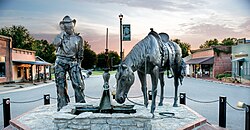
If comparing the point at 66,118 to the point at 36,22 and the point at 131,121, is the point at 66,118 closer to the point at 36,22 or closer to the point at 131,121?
the point at 131,121

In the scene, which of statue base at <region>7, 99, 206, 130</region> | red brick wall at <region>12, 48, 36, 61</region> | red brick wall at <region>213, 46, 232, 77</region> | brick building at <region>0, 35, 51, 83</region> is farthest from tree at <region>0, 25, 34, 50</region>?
statue base at <region>7, 99, 206, 130</region>

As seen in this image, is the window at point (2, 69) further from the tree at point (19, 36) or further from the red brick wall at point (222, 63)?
the red brick wall at point (222, 63)

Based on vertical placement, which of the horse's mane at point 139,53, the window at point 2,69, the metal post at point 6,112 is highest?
the horse's mane at point 139,53

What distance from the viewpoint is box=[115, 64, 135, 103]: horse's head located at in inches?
157

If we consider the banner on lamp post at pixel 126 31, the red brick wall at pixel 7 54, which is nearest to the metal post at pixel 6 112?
the banner on lamp post at pixel 126 31

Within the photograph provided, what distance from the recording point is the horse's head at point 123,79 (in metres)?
4.00

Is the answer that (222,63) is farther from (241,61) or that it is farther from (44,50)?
(44,50)

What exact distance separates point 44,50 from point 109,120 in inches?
1369

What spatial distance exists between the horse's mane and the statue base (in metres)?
0.86

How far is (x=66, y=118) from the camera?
353 cm

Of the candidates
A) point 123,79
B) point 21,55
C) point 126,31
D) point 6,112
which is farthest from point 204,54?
point 6,112

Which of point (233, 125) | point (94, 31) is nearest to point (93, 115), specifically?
point (233, 125)

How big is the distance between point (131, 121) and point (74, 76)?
223 cm

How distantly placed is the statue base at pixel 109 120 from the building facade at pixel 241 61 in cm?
1530
